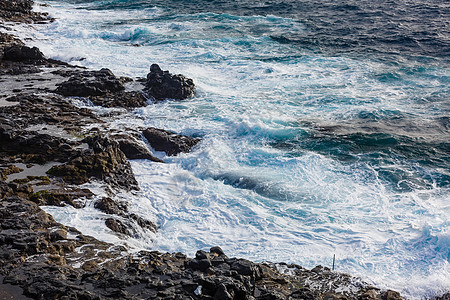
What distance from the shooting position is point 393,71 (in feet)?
67.3

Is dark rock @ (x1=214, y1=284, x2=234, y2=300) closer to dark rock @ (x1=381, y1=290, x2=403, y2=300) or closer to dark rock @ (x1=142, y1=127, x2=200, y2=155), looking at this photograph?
dark rock @ (x1=381, y1=290, x2=403, y2=300)

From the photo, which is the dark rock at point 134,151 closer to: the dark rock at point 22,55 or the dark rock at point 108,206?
the dark rock at point 108,206

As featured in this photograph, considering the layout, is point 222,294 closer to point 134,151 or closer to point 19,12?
point 134,151

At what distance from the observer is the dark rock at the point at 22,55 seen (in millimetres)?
18500

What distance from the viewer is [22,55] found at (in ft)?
61.5

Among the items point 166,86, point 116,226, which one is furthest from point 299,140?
point 116,226

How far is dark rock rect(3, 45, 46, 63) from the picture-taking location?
60.7ft

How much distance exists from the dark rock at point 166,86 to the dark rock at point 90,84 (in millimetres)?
1203

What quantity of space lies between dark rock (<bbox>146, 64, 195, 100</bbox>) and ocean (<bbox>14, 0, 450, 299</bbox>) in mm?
474

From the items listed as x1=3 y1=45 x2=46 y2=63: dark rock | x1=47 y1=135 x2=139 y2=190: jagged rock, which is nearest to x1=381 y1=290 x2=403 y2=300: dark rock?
x1=47 y1=135 x2=139 y2=190: jagged rock

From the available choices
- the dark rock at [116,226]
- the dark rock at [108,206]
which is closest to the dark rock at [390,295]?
the dark rock at [116,226]

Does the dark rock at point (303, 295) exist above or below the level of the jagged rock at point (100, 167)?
below

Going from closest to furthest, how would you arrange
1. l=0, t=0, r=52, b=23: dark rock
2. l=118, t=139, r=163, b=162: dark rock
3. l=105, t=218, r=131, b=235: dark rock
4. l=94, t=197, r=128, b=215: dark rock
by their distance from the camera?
l=105, t=218, r=131, b=235: dark rock, l=94, t=197, r=128, b=215: dark rock, l=118, t=139, r=163, b=162: dark rock, l=0, t=0, r=52, b=23: dark rock

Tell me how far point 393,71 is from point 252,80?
22.8 feet
